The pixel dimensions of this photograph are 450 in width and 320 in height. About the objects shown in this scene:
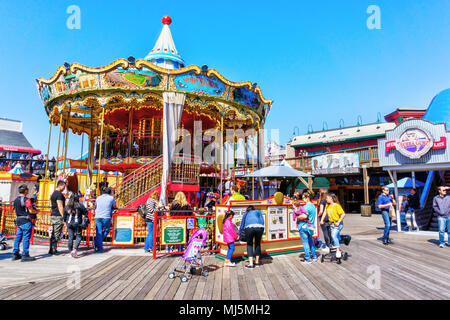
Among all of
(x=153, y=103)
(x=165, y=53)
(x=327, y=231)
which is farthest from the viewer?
(x=165, y=53)

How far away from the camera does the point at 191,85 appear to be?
1092 centimetres

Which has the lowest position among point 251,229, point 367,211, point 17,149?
point 367,211

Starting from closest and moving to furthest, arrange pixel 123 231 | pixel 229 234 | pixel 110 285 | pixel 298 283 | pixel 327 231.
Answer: pixel 110 285 → pixel 298 283 → pixel 229 234 → pixel 327 231 → pixel 123 231

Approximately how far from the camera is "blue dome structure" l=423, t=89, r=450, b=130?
49.0 ft

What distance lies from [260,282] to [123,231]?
4314mm

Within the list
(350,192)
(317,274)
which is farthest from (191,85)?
(350,192)

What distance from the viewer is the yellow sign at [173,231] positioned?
6.38 meters

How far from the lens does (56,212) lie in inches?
257

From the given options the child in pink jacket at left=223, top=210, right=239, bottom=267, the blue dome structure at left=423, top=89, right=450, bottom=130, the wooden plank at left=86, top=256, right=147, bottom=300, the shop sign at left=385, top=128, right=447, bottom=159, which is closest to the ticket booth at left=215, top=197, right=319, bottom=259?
the child in pink jacket at left=223, top=210, right=239, bottom=267

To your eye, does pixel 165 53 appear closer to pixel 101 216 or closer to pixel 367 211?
pixel 101 216

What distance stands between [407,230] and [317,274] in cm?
883

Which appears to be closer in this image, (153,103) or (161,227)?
(161,227)

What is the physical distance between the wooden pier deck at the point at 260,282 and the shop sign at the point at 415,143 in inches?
199

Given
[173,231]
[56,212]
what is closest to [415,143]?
[173,231]
